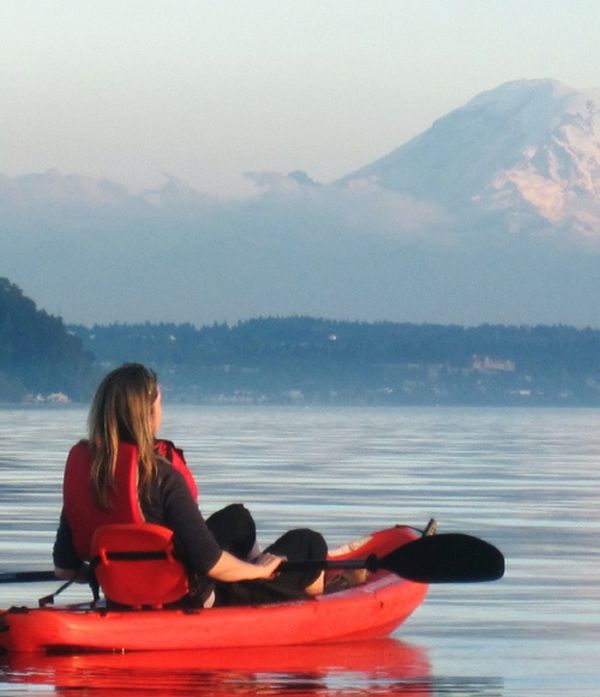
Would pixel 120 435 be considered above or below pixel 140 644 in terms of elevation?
above

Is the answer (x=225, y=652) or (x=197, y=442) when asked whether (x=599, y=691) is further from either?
(x=197, y=442)

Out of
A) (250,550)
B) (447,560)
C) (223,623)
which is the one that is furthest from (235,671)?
(447,560)

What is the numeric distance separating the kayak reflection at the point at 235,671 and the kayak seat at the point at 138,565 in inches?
10.9

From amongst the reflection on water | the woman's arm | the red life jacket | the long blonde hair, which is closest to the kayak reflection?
the reflection on water

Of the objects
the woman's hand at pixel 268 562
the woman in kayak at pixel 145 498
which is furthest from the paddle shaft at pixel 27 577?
the woman's hand at pixel 268 562

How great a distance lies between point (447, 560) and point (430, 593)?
2761 millimetres

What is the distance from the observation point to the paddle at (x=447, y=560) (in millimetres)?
11062

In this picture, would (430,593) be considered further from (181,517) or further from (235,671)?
(181,517)

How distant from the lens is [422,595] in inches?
471

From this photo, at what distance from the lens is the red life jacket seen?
982 centimetres

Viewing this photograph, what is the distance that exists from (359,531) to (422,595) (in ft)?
23.5

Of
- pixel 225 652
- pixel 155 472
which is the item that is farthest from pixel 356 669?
pixel 155 472

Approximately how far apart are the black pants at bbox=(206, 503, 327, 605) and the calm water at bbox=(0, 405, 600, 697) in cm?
32

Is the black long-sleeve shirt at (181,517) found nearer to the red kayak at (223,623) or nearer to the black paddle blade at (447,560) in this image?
the red kayak at (223,623)
